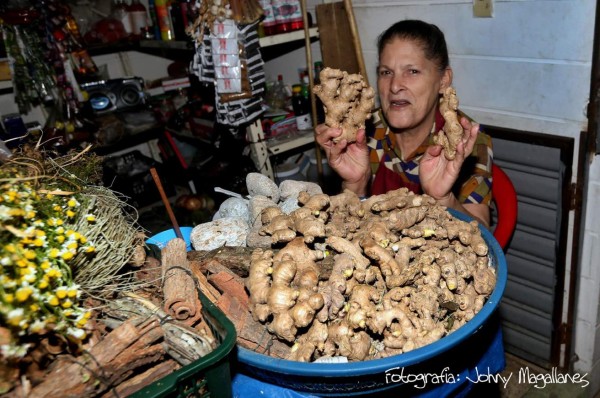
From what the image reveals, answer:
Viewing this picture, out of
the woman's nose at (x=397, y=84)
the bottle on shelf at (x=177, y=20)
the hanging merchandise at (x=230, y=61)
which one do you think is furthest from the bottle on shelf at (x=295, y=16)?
the woman's nose at (x=397, y=84)

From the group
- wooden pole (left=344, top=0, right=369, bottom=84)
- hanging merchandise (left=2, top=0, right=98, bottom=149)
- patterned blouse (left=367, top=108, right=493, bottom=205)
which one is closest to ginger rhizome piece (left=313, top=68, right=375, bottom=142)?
patterned blouse (left=367, top=108, right=493, bottom=205)

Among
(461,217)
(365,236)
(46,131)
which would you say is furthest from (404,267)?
(46,131)

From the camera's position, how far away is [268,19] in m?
3.02

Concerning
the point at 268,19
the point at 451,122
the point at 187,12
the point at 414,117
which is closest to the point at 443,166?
the point at 451,122

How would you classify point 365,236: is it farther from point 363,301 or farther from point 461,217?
point 461,217

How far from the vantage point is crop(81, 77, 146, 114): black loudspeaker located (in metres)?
3.94

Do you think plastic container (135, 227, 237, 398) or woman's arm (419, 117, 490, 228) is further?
woman's arm (419, 117, 490, 228)

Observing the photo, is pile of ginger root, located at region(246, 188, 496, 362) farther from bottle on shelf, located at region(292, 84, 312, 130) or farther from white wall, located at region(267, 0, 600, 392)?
bottle on shelf, located at region(292, 84, 312, 130)

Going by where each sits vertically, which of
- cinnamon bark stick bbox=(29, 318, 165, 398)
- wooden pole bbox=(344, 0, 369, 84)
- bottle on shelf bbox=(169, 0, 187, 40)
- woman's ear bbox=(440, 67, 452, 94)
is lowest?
cinnamon bark stick bbox=(29, 318, 165, 398)

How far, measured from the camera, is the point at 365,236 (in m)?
1.25

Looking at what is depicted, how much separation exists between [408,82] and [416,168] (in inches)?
15.8

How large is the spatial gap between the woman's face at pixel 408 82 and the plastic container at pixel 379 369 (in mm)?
943

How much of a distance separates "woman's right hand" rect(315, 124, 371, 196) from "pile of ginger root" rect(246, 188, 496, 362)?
0.40 meters

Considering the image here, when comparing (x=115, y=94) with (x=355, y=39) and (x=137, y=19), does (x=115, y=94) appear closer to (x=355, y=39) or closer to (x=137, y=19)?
(x=137, y=19)
